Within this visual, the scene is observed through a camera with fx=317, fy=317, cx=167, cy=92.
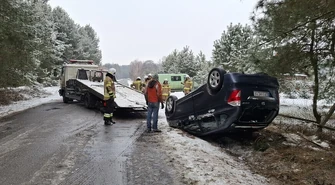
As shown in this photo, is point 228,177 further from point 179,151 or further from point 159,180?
point 179,151

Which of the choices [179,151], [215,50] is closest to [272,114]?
[179,151]

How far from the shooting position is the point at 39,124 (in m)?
9.84

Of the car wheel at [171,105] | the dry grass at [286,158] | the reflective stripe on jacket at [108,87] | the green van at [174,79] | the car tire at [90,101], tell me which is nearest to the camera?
the dry grass at [286,158]

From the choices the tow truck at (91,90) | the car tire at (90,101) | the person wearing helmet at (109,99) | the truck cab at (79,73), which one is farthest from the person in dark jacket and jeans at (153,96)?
the truck cab at (79,73)

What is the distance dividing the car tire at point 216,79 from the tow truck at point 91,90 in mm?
5055

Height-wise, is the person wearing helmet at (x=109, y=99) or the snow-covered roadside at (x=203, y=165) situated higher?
the person wearing helmet at (x=109, y=99)

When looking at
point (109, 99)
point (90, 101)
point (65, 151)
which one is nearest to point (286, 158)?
point (65, 151)

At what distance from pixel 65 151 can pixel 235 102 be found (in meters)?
3.57

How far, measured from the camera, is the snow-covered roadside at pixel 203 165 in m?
4.78

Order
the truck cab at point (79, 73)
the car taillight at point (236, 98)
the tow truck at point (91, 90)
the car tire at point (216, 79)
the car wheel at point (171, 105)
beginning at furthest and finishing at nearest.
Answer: the truck cab at point (79, 73)
the tow truck at point (91, 90)
the car wheel at point (171, 105)
the car tire at point (216, 79)
the car taillight at point (236, 98)

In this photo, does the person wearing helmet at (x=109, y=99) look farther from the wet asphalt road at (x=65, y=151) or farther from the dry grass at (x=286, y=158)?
the dry grass at (x=286, y=158)

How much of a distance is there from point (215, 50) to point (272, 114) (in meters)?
33.6

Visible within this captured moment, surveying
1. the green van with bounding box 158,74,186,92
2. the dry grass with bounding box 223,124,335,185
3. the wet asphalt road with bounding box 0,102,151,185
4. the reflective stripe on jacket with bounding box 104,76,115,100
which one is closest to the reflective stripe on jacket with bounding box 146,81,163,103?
the wet asphalt road with bounding box 0,102,151,185

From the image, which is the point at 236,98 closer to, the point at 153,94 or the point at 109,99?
the point at 153,94
